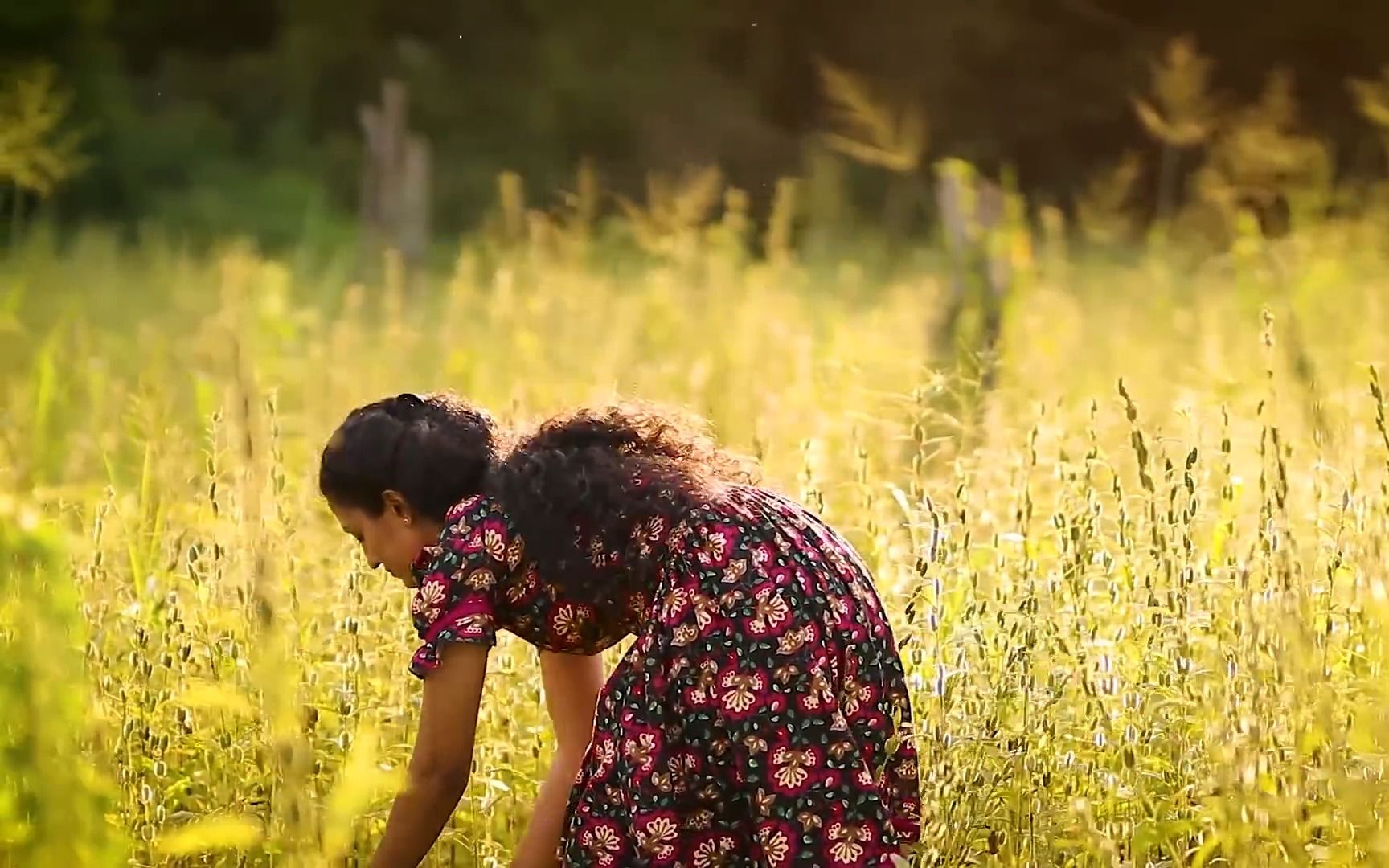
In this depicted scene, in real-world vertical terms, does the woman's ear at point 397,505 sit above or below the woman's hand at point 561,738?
above

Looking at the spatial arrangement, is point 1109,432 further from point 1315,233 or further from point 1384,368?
point 1315,233

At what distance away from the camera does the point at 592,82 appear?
17656mm

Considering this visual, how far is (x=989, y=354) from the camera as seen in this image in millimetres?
3057

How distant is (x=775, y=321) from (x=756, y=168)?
37.4 feet

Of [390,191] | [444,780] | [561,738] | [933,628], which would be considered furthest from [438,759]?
[390,191]

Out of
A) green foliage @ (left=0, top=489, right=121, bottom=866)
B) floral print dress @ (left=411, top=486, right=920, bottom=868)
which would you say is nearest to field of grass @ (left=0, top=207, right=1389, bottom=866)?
green foliage @ (left=0, top=489, right=121, bottom=866)

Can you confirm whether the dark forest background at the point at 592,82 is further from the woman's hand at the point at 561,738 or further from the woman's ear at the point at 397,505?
the woman's ear at the point at 397,505

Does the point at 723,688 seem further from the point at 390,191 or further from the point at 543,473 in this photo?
the point at 390,191

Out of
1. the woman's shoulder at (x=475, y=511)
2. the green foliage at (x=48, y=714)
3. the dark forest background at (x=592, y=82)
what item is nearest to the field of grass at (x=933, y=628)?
the green foliage at (x=48, y=714)

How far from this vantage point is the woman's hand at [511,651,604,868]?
2.39 m

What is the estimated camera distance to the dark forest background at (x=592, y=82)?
48.4 feet

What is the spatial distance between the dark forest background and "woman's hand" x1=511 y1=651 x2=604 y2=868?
34.6 feet

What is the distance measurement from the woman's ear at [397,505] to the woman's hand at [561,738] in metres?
0.30

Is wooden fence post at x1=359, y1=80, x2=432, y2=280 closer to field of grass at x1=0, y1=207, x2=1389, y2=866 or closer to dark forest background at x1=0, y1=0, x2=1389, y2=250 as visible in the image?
dark forest background at x1=0, y1=0, x2=1389, y2=250
